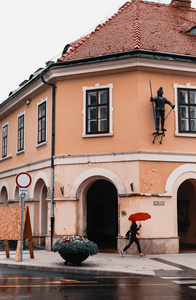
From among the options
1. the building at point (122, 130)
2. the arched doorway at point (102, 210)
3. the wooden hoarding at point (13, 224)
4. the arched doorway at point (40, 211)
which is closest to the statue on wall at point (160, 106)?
the building at point (122, 130)

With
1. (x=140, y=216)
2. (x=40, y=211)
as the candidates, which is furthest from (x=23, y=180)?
(x=40, y=211)

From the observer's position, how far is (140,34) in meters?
18.6

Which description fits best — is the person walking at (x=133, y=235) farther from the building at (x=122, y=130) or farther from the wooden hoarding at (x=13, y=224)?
the wooden hoarding at (x=13, y=224)

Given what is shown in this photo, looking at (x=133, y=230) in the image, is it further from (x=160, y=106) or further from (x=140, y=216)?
(x=160, y=106)

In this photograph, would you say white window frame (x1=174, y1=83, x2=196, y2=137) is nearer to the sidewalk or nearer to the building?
the building

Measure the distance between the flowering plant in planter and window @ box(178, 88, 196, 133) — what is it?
6.80 m

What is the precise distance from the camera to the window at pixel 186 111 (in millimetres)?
17559

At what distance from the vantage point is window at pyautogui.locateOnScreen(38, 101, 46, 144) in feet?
64.6

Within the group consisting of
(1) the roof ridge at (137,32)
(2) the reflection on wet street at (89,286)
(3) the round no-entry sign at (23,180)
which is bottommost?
(2) the reflection on wet street at (89,286)

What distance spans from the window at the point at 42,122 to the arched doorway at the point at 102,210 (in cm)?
612

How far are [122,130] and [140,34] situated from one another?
14.9 feet

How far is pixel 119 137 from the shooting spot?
56.2 feet

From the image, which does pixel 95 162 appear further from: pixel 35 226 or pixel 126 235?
pixel 35 226

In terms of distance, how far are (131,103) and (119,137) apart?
1422 millimetres
